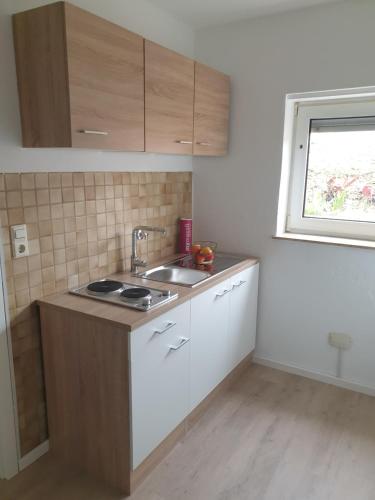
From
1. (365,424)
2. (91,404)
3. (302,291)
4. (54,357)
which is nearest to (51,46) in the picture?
(54,357)

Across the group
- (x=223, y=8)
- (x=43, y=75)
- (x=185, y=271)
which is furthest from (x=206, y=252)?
(x=223, y=8)

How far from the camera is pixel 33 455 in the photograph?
6.26 ft

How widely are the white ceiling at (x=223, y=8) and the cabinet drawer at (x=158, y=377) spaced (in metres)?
1.71

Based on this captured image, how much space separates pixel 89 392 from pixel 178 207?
1.43 m

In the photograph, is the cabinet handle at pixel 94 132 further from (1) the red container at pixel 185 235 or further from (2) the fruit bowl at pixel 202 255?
(1) the red container at pixel 185 235

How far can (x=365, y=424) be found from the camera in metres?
2.22

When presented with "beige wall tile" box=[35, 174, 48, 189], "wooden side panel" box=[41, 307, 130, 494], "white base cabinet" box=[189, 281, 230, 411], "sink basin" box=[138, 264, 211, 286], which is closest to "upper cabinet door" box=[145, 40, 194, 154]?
"beige wall tile" box=[35, 174, 48, 189]

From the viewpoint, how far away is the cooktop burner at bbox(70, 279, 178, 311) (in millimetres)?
1729

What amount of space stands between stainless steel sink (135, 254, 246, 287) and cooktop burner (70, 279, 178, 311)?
0.29 m

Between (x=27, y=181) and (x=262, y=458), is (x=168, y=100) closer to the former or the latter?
(x=27, y=181)

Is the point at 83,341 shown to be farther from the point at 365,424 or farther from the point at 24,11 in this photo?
the point at 365,424

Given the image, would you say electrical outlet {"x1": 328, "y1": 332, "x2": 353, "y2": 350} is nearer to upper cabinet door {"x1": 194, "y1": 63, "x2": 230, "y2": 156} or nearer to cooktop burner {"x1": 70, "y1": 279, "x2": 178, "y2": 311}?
cooktop burner {"x1": 70, "y1": 279, "x2": 178, "y2": 311}

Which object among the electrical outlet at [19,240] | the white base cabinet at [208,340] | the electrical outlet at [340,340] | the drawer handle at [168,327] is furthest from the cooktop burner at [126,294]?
the electrical outlet at [340,340]

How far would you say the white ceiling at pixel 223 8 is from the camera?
87.1 inches
